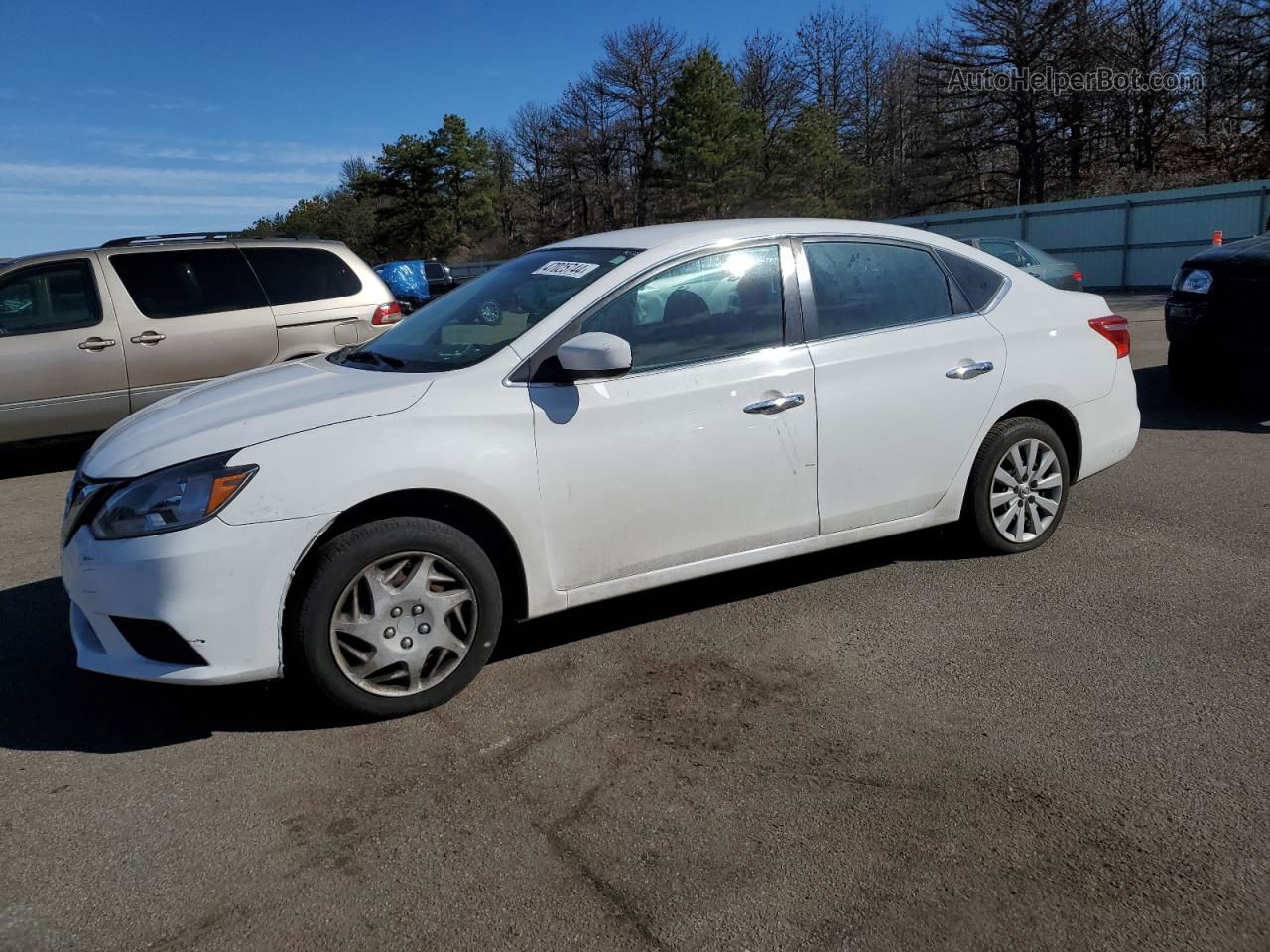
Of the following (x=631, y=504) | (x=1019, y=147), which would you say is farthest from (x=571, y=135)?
(x=631, y=504)

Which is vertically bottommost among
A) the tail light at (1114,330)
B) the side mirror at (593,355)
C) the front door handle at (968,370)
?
the front door handle at (968,370)

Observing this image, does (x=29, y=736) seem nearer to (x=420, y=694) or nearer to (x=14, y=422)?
(x=420, y=694)

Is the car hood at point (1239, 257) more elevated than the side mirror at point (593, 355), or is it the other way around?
the car hood at point (1239, 257)

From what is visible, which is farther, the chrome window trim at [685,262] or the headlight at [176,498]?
the chrome window trim at [685,262]

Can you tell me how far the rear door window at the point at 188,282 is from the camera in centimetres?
823

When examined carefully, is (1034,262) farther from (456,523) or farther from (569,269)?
(456,523)

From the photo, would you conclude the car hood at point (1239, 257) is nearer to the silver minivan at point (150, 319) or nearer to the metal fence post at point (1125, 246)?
the silver minivan at point (150, 319)

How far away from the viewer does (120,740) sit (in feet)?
11.3

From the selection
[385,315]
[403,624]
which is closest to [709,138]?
[385,315]

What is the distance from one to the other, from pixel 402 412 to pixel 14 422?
592 cm

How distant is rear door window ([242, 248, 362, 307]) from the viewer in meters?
8.64

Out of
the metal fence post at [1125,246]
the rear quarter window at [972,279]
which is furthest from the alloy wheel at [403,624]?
the metal fence post at [1125,246]

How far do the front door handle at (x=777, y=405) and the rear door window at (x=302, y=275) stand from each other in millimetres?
5865

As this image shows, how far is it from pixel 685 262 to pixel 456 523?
143cm
